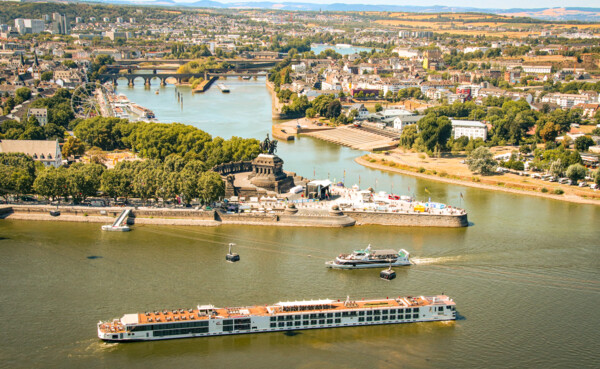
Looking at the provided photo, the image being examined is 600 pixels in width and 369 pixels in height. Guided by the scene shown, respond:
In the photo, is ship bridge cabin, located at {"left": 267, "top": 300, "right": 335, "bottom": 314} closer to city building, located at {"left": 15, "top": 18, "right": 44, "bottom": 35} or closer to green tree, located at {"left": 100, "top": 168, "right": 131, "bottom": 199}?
green tree, located at {"left": 100, "top": 168, "right": 131, "bottom": 199}

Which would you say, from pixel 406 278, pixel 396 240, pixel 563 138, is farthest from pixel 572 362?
pixel 563 138

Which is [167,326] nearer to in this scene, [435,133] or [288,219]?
[288,219]

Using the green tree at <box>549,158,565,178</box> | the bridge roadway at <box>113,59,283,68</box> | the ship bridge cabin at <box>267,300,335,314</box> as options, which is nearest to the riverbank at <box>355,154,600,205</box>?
the green tree at <box>549,158,565,178</box>

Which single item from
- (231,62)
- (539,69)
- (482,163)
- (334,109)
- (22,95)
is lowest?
(482,163)

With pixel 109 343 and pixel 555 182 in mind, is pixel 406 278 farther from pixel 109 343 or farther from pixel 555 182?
pixel 555 182

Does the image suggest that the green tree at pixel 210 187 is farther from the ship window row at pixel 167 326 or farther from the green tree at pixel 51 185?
the ship window row at pixel 167 326

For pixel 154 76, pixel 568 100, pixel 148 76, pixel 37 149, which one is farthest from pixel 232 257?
pixel 148 76
